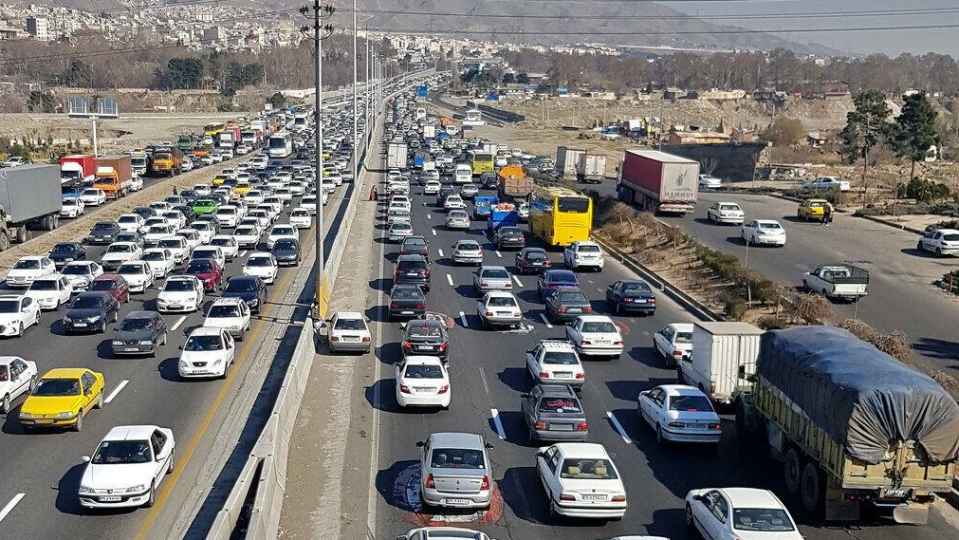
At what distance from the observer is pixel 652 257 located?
4809 centimetres

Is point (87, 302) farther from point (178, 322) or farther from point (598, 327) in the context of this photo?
point (598, 327)

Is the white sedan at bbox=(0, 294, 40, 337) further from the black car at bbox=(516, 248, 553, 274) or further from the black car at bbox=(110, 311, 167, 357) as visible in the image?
the black car at bbox=(516, 248, 553, 274)

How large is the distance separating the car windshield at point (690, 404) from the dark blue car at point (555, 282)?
14.9 m

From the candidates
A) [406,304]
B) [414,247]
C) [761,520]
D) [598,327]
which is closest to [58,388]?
[406,304]

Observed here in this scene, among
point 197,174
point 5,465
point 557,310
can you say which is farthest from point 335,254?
point 197,174

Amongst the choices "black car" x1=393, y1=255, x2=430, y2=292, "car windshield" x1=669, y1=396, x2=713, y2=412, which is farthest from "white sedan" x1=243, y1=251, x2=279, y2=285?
"car windshield" x1=669, y1=396, x2=713, y2=412

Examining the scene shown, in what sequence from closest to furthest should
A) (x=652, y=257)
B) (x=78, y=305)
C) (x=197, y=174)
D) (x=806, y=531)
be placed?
(x=806, y=531), (x=78, y=305), (x=652, y=257), (x=197, y=174)

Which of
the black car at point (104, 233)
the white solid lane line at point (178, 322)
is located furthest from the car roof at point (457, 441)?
the black car at point (104, 233)

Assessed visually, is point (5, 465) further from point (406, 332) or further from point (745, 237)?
point (745, 237)

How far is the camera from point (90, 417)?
23.2 metres

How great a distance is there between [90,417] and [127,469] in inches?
228

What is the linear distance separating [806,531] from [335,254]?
95.5 ft

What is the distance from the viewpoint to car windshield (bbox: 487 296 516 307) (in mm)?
32844

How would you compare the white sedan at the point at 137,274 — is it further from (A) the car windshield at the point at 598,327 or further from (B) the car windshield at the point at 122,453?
(B) the car windshield at the point at 122,453
